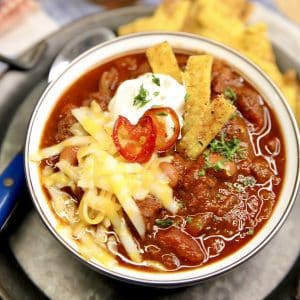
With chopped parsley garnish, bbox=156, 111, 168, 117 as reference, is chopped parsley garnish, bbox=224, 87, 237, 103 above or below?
below

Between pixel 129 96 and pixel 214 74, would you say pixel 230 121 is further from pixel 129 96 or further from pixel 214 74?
pixel 129 96

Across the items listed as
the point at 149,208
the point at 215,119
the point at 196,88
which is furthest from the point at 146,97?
the point at 149,208

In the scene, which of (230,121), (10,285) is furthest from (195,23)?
(10,285)

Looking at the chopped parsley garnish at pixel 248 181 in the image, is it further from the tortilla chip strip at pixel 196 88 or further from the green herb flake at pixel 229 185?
the tortilla chip strip at pixel 196 88

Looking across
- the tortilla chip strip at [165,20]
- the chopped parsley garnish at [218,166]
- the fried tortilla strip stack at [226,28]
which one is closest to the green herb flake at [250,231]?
the chopped parsley garnish at [218,166]

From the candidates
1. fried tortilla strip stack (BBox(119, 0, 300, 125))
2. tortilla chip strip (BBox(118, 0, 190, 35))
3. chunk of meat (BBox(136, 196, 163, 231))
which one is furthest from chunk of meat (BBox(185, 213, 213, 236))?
tortilla chip strip (BBox(118, 0, 190, 35))

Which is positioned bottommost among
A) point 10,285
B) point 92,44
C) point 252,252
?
point 10,285

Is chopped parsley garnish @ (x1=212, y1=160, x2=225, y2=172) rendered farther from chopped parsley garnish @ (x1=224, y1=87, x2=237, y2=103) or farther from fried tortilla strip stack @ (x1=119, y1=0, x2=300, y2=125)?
fried tortilla strip stack @ (x1=119, y1=0, x2=300, y2=125)

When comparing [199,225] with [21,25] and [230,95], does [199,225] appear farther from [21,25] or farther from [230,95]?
[21,25]
